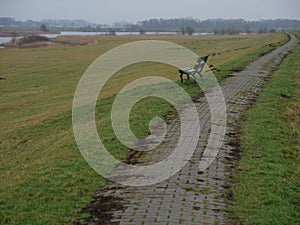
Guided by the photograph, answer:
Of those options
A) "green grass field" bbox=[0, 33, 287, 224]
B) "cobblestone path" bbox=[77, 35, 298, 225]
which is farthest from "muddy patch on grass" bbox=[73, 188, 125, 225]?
"green grass field" bbox=[0, 33, 287, 224]

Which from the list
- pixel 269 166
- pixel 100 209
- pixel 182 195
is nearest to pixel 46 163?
pixel 100 209

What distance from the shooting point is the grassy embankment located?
5344 millimetres

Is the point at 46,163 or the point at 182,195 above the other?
the point at 182,195

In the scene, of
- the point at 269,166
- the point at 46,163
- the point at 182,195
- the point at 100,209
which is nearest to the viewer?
the point at 100,209

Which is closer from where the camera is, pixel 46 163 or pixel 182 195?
pixel 182 195

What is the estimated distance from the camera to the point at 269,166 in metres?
6.98

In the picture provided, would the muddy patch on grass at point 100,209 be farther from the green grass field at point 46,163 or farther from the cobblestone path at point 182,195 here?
the green grass field at point 46,163

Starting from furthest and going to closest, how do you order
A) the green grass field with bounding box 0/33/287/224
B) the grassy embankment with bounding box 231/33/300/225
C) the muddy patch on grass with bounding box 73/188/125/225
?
the green grass field with bounding box 0/33/287/224
the grassy embankment with bounding box 231/33/300/225
the muddy patch on grass with bounding box 73/188/125/225

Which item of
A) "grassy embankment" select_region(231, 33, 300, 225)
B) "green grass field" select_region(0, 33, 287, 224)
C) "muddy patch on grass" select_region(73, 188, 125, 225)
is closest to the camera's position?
"muddy patch on grass" select_region(73, 188, 125, 225)

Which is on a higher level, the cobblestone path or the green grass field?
the cobblestone path

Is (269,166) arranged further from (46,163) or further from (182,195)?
(46,163)

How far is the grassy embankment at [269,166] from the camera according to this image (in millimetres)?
5344

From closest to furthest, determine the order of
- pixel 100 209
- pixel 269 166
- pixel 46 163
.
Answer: pixel 100 209, pixel 269 166, pixel 46 163

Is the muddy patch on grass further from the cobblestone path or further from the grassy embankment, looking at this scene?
the grassy embankment
